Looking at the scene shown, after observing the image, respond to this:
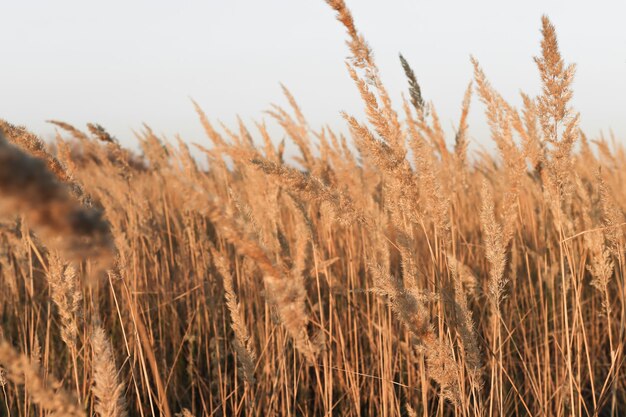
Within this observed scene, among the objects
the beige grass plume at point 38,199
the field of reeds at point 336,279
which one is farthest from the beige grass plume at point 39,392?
the beige grass plume at point 38,199

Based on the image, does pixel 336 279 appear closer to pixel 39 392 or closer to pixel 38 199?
pixel 39 392

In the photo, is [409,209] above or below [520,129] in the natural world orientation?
below

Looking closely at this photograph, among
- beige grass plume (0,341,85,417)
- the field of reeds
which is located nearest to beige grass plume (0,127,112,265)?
the field of reeds

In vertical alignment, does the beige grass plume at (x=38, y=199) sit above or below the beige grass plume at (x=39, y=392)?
above

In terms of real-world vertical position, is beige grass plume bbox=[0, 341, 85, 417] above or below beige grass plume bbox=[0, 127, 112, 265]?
below

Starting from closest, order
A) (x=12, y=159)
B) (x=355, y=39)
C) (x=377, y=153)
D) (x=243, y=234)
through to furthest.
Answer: (x=12, y=159)
(x=243, y=234)
(x=377, y=153)
(x=355, y=39)

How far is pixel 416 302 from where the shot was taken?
3.54ft

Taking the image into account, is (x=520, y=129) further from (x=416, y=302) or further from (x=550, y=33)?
(x=416, y=302)

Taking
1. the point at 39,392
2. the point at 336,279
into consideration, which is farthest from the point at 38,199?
the point at 336,279

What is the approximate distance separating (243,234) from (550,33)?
1243 millimetres

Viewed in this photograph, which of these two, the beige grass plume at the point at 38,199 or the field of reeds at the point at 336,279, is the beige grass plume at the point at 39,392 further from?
the beige grass plume at the point at 38,199

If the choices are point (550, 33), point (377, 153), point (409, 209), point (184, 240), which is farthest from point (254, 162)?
point (184, 240)

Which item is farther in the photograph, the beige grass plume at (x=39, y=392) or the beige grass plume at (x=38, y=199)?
the beige grass plume at (x=39, y=392)

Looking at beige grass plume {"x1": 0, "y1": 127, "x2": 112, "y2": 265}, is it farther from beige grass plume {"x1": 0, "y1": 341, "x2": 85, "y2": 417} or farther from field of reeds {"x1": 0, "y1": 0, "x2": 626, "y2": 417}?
beige grass plume {"x1": 0, "y1": 341, "x2": 85, "y2": 417}
